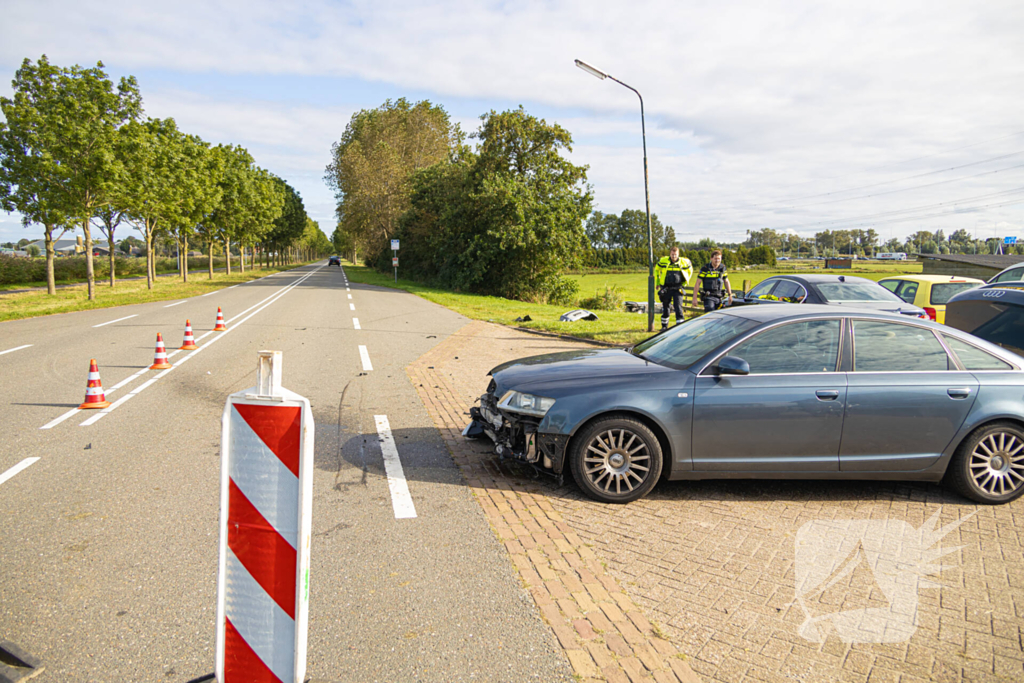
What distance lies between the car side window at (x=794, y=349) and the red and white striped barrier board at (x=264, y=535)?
381cm

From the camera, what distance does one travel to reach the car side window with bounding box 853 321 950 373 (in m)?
5.11

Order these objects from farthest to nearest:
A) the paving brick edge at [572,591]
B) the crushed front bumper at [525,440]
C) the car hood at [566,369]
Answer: the car hood at [566,369]
the crushed front bumper at [525,440]
the paving brick edge at [572,591]

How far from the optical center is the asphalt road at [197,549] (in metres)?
2.94

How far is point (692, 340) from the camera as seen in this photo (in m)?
5.66

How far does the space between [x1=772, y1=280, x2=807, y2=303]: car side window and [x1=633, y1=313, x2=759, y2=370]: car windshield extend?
709cm

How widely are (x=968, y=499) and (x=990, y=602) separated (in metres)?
1.80

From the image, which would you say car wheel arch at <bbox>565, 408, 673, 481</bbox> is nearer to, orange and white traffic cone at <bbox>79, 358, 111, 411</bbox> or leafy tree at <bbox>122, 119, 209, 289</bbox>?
orange and white traffic cone at <bbox>79, 358, 111, 411</bbox>

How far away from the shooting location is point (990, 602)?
3639mm

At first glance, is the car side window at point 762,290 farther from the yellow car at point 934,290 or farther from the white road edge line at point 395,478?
the white road edge line at point 395,478

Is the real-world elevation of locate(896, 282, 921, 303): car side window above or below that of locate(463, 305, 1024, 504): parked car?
above

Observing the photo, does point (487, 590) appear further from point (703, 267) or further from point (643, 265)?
point (643, 265)

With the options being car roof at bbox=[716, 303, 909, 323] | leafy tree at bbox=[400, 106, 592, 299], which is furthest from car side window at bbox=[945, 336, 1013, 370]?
leafy tree at bbox=[400, 106, 592, 299]

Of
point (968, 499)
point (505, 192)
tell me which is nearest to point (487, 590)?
point (968, 499)

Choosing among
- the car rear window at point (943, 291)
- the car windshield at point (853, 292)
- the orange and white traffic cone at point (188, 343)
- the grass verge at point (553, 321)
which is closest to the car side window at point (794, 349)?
the car windshield at point (853, 292)
